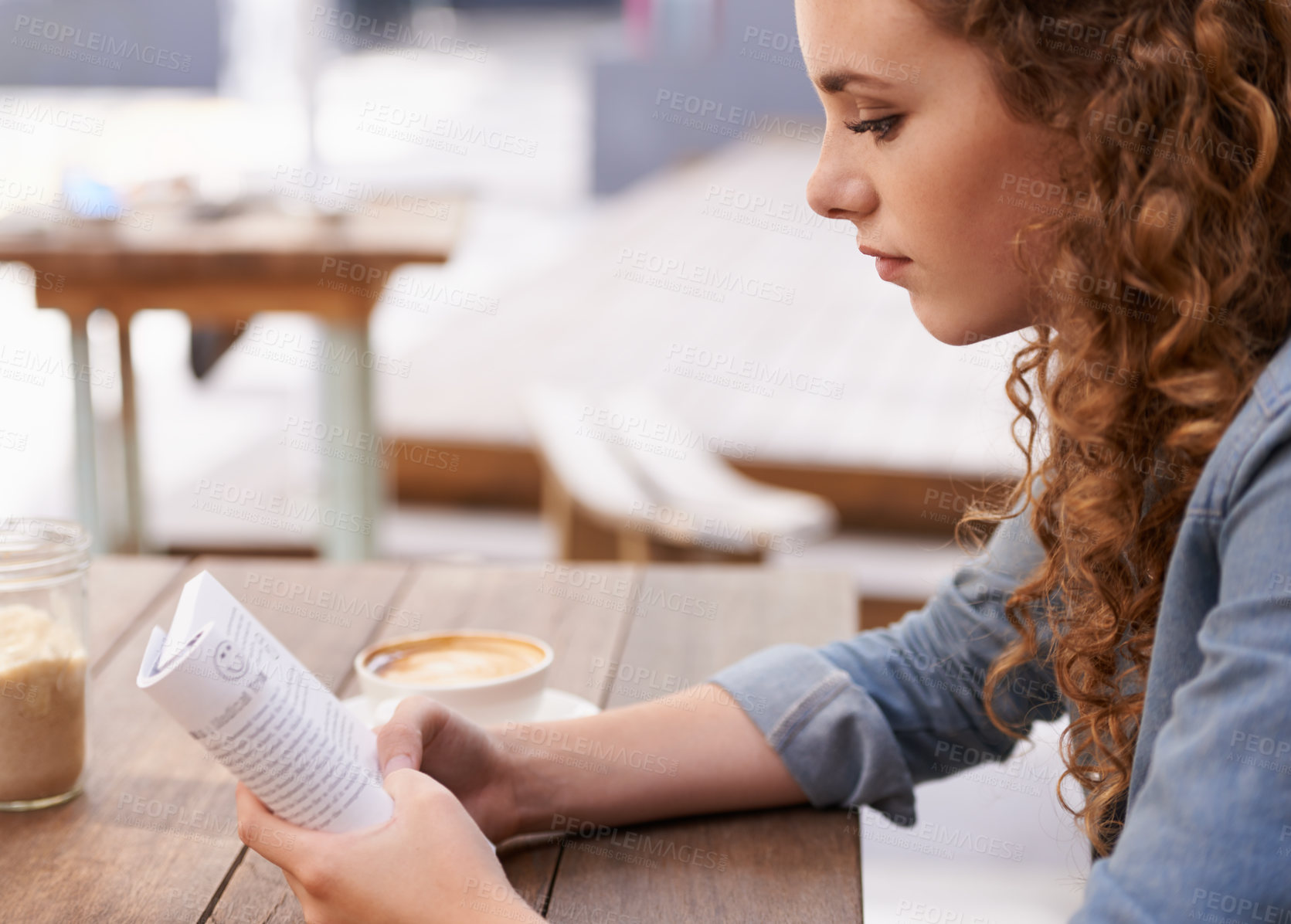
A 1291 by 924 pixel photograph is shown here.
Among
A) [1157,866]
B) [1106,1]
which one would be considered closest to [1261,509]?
[1157,866]

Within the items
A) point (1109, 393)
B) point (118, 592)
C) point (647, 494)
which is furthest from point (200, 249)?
point (1109, 393)

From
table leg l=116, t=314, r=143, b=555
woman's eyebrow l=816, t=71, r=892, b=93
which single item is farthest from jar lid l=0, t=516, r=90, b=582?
table leg l=116, t=314, r=143, b=555

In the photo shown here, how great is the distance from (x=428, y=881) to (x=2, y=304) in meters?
4.83

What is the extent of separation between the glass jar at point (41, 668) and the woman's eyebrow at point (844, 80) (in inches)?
20.2

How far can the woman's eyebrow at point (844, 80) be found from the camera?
66cm

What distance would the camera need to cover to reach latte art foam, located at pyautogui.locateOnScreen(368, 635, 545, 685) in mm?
896

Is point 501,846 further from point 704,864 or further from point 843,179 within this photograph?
point 843,179

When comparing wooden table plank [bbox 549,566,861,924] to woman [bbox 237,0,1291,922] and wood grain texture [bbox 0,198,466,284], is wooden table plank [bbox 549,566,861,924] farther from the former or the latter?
wood grain texture [bbox 0,198,466,284]

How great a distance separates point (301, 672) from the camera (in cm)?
67

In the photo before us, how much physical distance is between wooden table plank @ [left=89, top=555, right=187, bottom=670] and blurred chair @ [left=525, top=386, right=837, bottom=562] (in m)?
1.01

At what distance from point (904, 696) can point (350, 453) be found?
1.54 m

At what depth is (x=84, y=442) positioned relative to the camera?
2238mm

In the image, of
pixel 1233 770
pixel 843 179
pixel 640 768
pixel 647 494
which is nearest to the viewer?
pixel 1233 770

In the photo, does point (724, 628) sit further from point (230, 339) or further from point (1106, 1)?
point (230, 339)
